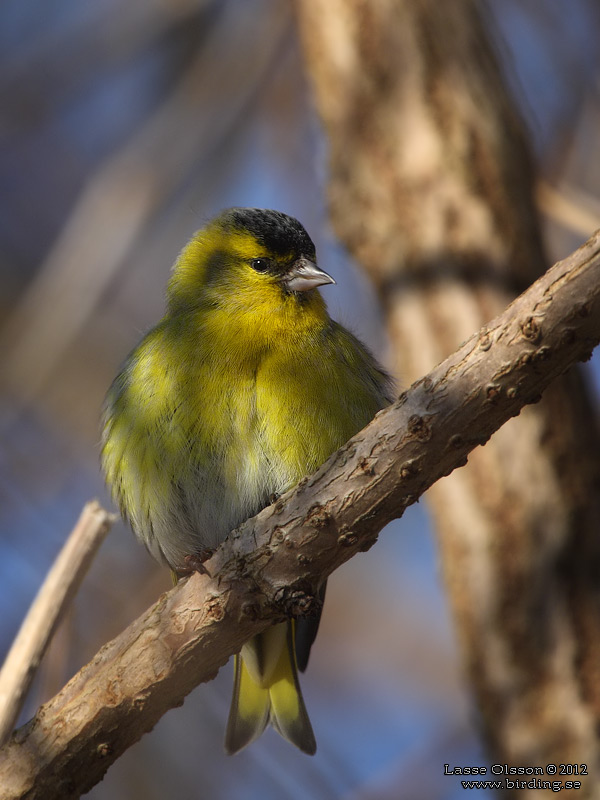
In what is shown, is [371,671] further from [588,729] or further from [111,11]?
[111,11]

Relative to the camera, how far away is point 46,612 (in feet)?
10.3

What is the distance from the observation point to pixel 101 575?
20.0 ft

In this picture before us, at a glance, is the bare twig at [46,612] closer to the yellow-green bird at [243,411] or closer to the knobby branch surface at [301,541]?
the knobby branch surface at [301,541]

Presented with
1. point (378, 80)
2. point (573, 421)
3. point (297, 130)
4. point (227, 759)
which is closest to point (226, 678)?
point (227, 759)

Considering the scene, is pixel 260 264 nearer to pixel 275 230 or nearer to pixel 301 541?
pixel 275 230

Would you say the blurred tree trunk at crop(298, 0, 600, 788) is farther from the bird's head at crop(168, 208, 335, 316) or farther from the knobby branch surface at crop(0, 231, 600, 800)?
the knobby branch surface at crop(0, 231, 600, 800)

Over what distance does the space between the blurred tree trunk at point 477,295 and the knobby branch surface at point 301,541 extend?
6.38 ft

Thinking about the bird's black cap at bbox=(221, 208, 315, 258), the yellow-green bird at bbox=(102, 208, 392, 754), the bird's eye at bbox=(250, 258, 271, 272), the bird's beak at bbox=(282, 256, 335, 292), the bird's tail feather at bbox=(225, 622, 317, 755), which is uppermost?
the bird's black cap at bbox=(221, 208, 315, 258)

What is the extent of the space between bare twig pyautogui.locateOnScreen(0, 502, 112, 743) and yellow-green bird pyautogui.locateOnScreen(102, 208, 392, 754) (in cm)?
39

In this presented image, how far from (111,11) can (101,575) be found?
13.0ft

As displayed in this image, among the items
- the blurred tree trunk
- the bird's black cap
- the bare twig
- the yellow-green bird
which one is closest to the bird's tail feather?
the yellow-green bird

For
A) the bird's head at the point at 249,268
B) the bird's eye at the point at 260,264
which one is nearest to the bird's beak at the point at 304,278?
the bird's head at the point at 249,268

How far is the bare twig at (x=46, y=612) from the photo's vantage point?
3.02 meters

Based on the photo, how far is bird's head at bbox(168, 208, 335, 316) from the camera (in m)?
3.96
